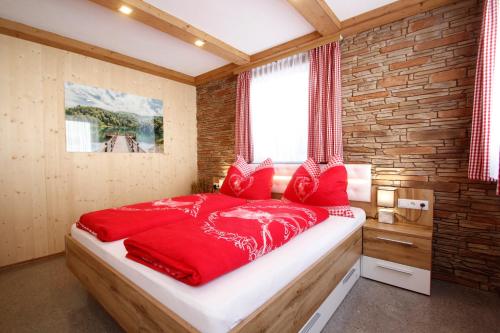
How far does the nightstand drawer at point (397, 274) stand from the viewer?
6.30 ft

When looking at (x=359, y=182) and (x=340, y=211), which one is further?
(x=359, y=182)

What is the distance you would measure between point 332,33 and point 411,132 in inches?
54.3

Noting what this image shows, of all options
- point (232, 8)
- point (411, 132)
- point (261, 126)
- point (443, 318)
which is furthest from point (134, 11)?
point (443, 318)

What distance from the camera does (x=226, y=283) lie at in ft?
3.41

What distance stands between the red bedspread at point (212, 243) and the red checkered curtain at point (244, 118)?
181 centimetres

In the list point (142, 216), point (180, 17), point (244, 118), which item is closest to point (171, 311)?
Answer: point (142, 216)

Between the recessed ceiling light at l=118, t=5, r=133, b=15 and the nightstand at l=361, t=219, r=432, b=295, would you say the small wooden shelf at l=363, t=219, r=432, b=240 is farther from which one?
the recessed ceiling light at l=118, t=5, r=133, b=15

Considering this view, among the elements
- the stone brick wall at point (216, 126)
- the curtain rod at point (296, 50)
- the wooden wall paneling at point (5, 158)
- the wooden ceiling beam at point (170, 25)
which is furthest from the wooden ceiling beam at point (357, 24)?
the wooden wall paneling at point (5, 158)

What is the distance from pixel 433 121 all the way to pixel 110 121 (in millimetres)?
3818

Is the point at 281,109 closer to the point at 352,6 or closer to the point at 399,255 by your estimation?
the point at 352,6

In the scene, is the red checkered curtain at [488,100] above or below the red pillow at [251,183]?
above

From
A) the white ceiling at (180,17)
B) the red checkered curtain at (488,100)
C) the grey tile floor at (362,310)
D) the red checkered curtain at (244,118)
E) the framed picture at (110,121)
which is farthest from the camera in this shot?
the red checkered curtain at (244,118)

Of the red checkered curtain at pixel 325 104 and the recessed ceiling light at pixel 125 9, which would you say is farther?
the red checkered curtain at pixel 325 104

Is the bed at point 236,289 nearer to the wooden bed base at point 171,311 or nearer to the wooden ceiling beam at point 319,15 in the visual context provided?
the wooden bed base at point 171,311
